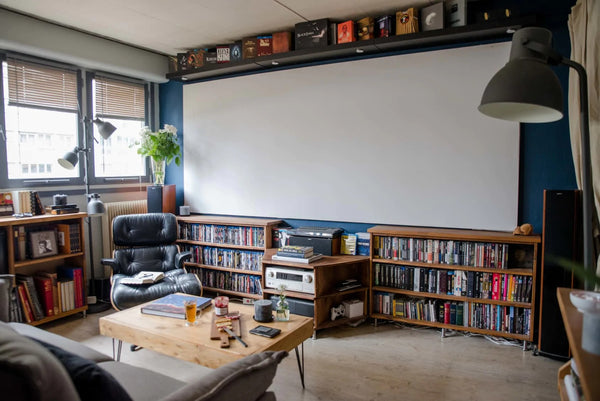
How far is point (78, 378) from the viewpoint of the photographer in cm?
112

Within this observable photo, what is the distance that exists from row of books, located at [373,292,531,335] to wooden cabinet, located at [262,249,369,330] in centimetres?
22

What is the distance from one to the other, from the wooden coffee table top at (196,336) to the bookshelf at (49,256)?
137cm

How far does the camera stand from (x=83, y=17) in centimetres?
367

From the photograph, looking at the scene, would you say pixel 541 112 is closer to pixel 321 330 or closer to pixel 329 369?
pixel 329 369

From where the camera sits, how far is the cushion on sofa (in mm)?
910

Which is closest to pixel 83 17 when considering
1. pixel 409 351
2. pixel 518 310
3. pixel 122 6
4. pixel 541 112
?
pixel 122 6

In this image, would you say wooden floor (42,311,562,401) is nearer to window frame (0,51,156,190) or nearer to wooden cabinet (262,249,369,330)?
wooden cabinet (262,249,369,330)

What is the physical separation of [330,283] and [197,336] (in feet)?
5.22

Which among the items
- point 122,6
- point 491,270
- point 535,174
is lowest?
point 491,270

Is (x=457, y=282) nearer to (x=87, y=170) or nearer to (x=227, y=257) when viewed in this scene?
(x=227, y=257)

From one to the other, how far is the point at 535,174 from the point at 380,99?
4.75 feet

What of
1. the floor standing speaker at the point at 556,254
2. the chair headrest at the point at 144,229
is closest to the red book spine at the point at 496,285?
the floor standing speaker at the point at 556,254

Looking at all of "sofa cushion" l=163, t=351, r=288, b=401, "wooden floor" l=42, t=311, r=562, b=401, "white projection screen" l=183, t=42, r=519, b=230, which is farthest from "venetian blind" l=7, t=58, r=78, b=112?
"sofa cushion" l=163, t=351, r=288, b=401

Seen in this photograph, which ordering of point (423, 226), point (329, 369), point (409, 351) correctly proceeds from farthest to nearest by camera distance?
1. point (423, 226)
2. point (409, 351)
3. point (329, 369)
